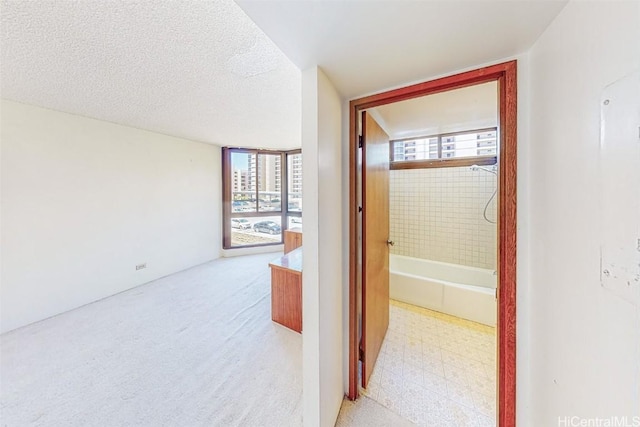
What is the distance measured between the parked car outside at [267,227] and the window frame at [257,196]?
125mm

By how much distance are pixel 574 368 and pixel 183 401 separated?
79.3 inches

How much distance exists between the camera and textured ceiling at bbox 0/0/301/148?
115cm

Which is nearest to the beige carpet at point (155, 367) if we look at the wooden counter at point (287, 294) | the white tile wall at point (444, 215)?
the wooden counter at point (287, 294)

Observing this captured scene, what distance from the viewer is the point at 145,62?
1.58 m

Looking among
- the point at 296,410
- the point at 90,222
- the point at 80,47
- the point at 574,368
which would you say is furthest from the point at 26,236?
the point at 574,368

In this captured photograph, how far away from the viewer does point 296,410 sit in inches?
56.3

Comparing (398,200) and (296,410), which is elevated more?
(398,200)

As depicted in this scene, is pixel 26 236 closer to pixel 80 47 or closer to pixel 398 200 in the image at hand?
pixel 80 47

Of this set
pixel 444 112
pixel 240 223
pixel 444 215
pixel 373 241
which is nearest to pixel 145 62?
pixel 373 241

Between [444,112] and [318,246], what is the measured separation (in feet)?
6.81

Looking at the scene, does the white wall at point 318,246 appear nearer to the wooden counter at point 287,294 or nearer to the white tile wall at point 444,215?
the wooden counter at point 287,294

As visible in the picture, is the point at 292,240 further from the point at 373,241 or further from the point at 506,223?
the point at 506,223

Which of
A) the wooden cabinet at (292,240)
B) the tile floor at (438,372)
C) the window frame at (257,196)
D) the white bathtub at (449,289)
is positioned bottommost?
the tile floor at (438,372)

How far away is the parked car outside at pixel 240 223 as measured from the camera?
498 centimetres
